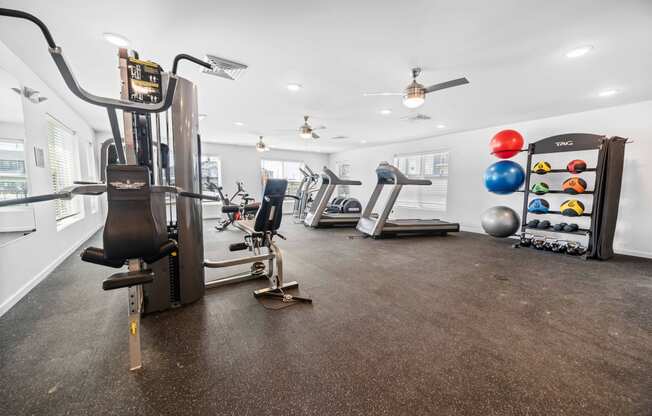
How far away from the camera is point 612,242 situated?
4133mm

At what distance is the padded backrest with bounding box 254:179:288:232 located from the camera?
2.43 metres

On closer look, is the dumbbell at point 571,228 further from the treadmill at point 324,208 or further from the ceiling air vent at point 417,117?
the treadmill at point 324,208

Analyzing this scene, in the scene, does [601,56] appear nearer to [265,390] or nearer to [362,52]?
[362,52]

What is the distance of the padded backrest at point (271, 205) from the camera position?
7.98 feet

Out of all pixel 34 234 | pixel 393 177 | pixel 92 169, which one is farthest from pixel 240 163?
pixel 34 234

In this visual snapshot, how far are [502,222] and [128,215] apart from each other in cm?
594

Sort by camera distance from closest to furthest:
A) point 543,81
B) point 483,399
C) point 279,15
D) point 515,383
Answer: point 483,399 < point 515,383 < point 279,15 < point 543,81

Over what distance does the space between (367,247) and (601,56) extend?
3.82 metres

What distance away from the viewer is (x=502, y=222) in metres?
5.08

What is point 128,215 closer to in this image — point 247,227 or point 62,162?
point 247,227

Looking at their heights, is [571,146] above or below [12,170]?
above

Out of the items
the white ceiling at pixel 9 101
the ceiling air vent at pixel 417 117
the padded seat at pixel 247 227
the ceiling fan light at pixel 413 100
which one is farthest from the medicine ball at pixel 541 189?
the white ceiling at pixel 9 101

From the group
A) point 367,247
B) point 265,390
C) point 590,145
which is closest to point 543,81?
point 590,145

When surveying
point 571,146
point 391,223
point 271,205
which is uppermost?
point 571,146
